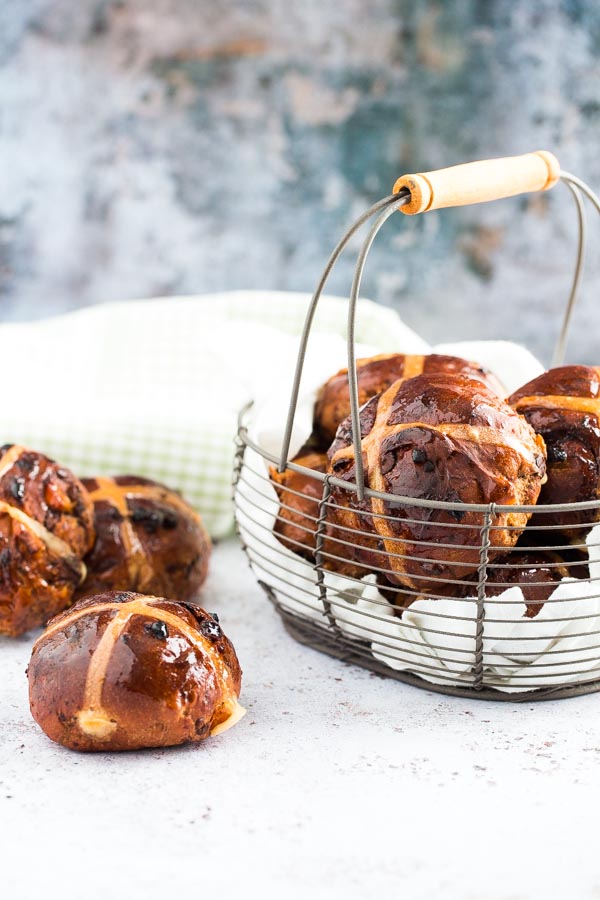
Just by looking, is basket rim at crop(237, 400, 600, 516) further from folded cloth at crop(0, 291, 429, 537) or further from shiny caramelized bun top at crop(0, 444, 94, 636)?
shiny caramelized bun top at crop(0, 444, 94, 636)

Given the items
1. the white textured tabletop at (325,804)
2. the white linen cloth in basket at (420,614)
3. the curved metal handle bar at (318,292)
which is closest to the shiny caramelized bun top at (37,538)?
the white textured tabletop at (325,804)

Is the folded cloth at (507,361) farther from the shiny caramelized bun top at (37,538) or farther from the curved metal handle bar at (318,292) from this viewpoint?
the shiny caramelized bun top at (37,538)

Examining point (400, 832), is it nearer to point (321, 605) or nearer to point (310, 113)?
point (321, 605)

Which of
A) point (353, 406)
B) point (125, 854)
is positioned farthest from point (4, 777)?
point (353, 406)

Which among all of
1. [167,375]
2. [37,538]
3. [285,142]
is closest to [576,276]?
[37,538]

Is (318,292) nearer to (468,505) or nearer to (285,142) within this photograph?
(468,505)
